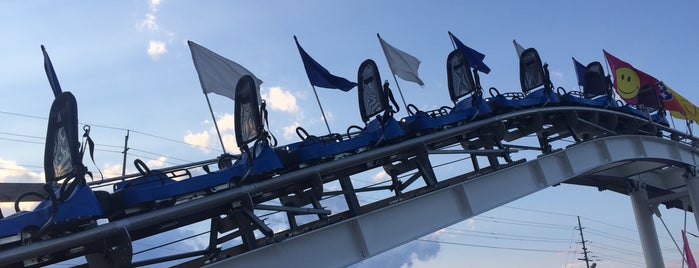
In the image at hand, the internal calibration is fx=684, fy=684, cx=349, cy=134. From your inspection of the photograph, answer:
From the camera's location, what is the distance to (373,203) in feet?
38.6

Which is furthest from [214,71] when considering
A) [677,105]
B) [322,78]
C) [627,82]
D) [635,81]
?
[677,105]

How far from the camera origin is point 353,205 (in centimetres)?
1106

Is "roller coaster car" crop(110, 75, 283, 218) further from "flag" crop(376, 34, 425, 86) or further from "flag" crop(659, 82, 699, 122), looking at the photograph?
"flag" crop(659, 82, 699, 122)

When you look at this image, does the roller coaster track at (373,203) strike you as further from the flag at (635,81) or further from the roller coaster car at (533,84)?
the flag at (635,81)

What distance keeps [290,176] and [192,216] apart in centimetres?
147

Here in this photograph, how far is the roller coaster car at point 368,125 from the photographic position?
1087 centimetres

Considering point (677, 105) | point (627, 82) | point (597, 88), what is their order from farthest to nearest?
point (677, 105)
point (627, 82)
point (597, 88)

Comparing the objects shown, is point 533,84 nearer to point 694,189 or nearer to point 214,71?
point 214,71

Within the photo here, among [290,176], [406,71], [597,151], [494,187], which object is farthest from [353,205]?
[597,151]

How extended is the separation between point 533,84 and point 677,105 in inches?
393

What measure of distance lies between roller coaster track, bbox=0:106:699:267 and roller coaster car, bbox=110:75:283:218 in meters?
0.22

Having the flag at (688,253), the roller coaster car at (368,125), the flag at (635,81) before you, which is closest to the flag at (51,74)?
the roller coaster car at (368,125)

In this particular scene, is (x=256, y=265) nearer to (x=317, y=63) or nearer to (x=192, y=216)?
(x=192, y=216)

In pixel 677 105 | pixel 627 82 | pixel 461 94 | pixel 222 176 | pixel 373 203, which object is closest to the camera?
pixel 222 176
